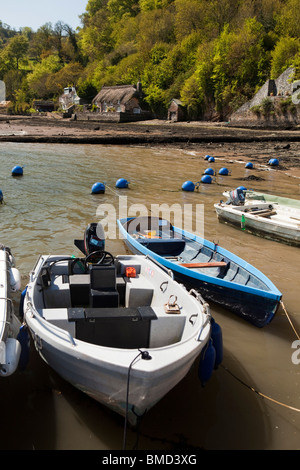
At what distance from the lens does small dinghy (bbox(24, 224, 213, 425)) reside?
15.4 ft

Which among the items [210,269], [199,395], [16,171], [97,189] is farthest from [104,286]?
[16,171]

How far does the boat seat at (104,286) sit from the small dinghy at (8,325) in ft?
4.18

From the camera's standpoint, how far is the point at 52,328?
5355 mm

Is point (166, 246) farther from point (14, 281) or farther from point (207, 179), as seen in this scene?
point (207, 179)

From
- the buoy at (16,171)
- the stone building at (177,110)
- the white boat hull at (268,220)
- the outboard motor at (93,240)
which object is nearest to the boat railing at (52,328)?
the outboard motor at (93,240)

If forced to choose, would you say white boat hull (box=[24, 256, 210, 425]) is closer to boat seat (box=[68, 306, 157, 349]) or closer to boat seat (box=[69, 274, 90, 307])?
boat seat (box=[68, 306, 157, 349])

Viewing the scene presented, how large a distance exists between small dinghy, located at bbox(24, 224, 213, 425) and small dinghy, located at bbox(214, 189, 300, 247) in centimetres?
606

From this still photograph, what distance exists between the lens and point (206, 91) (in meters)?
65.6

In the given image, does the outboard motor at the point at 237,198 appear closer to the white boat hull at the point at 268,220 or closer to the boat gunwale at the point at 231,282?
the white boat hull at the point at 268,220

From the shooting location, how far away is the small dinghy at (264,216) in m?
12.2

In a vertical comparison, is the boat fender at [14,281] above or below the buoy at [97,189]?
below

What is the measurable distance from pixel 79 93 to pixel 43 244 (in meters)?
86.4

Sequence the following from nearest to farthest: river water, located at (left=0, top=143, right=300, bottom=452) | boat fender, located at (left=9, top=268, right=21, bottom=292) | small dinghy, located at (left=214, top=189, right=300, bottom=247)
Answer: river water, located at (left=0, top=143, right=300, bottom=452), boat fender, located at (left=9, top=268, right=21, bottom=292), small dinghy, located at (left=214, top=189, right=300, bottom=247)

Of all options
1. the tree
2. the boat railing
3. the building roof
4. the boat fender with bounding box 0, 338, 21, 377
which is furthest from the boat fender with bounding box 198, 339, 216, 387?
the tree
